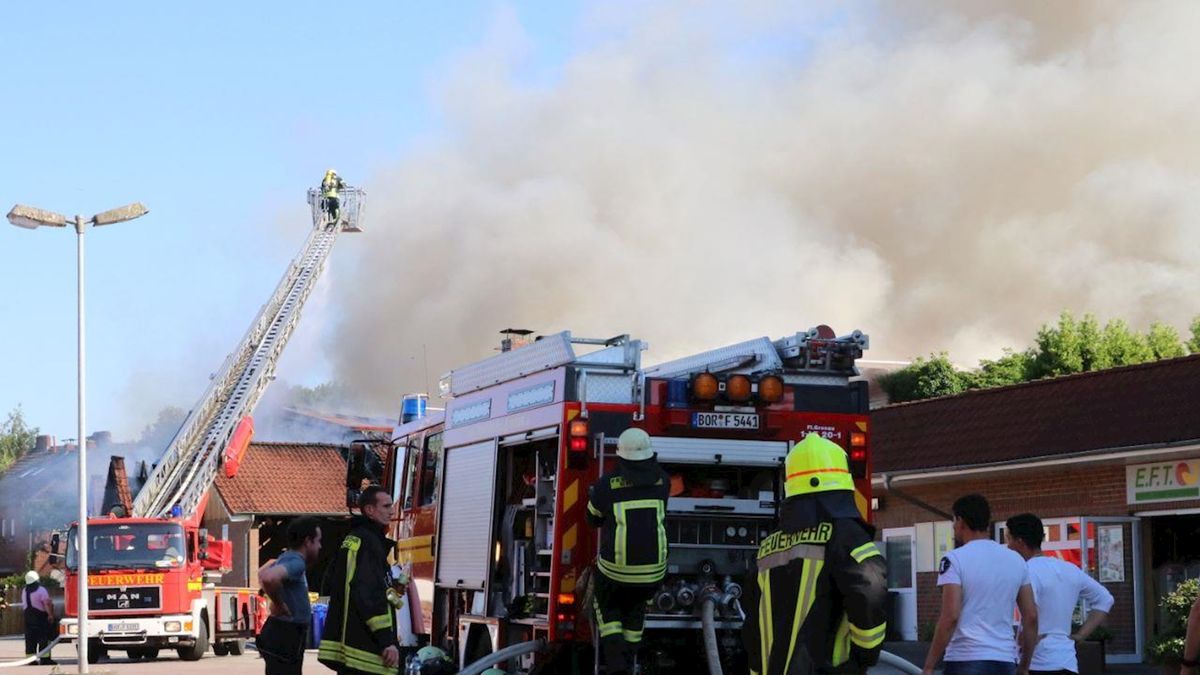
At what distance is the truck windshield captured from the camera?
83.2 ft

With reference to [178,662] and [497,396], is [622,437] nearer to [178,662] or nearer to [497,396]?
[497,396]

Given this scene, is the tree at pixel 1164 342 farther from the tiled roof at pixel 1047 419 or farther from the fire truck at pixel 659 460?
the fire truck at pixel 659 460

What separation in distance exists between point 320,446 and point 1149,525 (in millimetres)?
31820

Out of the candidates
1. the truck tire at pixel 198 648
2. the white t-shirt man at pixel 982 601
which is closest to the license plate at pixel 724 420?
the white t-shirt man at pixel 982 601

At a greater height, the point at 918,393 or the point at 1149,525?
the point at 918,393

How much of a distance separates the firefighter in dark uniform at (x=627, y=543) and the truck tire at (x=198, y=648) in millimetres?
16997

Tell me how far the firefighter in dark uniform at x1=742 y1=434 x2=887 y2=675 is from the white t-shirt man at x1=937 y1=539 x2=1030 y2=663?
1.36 m

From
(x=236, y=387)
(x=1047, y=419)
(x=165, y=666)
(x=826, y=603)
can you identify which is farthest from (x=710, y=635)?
(x=236, y=387)

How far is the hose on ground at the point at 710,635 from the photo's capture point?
985 centimetres

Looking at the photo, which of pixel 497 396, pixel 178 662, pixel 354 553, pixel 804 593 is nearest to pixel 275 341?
pixel 178 662

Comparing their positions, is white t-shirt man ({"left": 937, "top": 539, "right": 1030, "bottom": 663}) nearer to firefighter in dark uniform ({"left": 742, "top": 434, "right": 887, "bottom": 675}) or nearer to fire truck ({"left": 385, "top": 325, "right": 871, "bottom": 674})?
firefighter in dark uniform ({"left": 742, "top": 434, "right": 887, "bottom": 675})

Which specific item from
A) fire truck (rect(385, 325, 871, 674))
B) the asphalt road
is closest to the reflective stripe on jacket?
fire truck (rect(385, 325, 871, 674))

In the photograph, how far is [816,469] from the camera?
621 cm

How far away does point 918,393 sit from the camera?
44.6 meters
